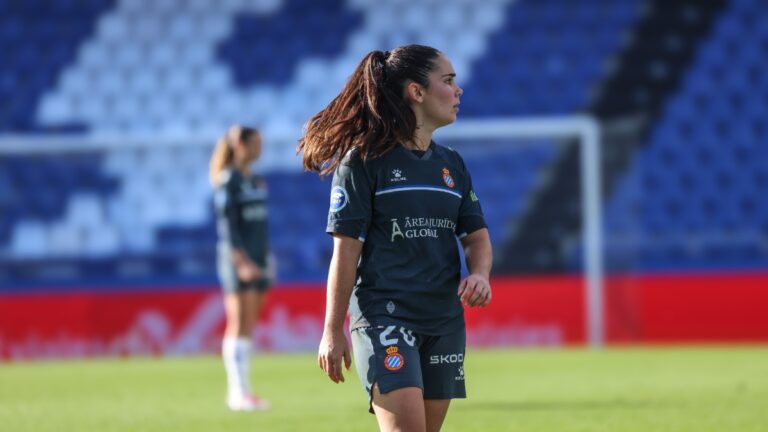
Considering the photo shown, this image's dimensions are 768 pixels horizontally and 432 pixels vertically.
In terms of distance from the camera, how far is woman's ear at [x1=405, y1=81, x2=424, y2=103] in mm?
4051

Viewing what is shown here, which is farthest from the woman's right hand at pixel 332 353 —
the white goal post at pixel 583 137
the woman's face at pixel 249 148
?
the white goal post at pixel 583 137

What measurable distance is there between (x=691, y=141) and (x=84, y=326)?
7.77 metres

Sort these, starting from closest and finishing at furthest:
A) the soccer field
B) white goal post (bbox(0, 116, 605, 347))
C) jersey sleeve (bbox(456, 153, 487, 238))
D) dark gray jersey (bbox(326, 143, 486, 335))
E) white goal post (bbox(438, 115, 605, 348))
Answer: dark gray jersey (bbox(326, 143, 486, 335)) < jersey sleeve (bbox(456, 153, 487, 238)) < the soccer field < white goal post (bbox(0, 116, 605, 347)) < white goal post (bbox(438, 115, 605, 348))

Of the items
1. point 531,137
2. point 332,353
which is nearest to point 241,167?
point 332,353

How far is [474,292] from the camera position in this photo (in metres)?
3.80

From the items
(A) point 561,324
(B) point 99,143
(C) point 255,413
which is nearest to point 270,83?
(B) point 99,143

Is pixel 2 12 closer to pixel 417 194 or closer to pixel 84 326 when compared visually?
pixel 84 326

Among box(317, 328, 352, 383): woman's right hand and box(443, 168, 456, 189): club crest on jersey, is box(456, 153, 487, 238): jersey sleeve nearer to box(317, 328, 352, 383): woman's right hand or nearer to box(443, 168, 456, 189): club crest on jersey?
box(443, 168, 456, 189): club crest on jersey

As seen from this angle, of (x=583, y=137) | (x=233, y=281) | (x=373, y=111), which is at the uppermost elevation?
(x=583, y=137)

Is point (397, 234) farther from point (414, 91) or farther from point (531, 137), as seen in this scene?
point (531, 137)

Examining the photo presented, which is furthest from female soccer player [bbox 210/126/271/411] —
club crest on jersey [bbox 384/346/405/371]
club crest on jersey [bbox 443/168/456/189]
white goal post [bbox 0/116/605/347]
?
white goal post [bbox 0/116/605/347]

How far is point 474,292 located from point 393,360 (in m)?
0.33

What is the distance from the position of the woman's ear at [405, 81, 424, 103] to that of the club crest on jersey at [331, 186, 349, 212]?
0.40m

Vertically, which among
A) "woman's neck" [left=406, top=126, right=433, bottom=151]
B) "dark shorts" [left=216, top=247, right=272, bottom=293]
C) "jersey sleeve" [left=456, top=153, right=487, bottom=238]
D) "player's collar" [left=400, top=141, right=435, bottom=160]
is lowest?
"dark shorts" [left=216, top=247, right=272, bottom=293]
